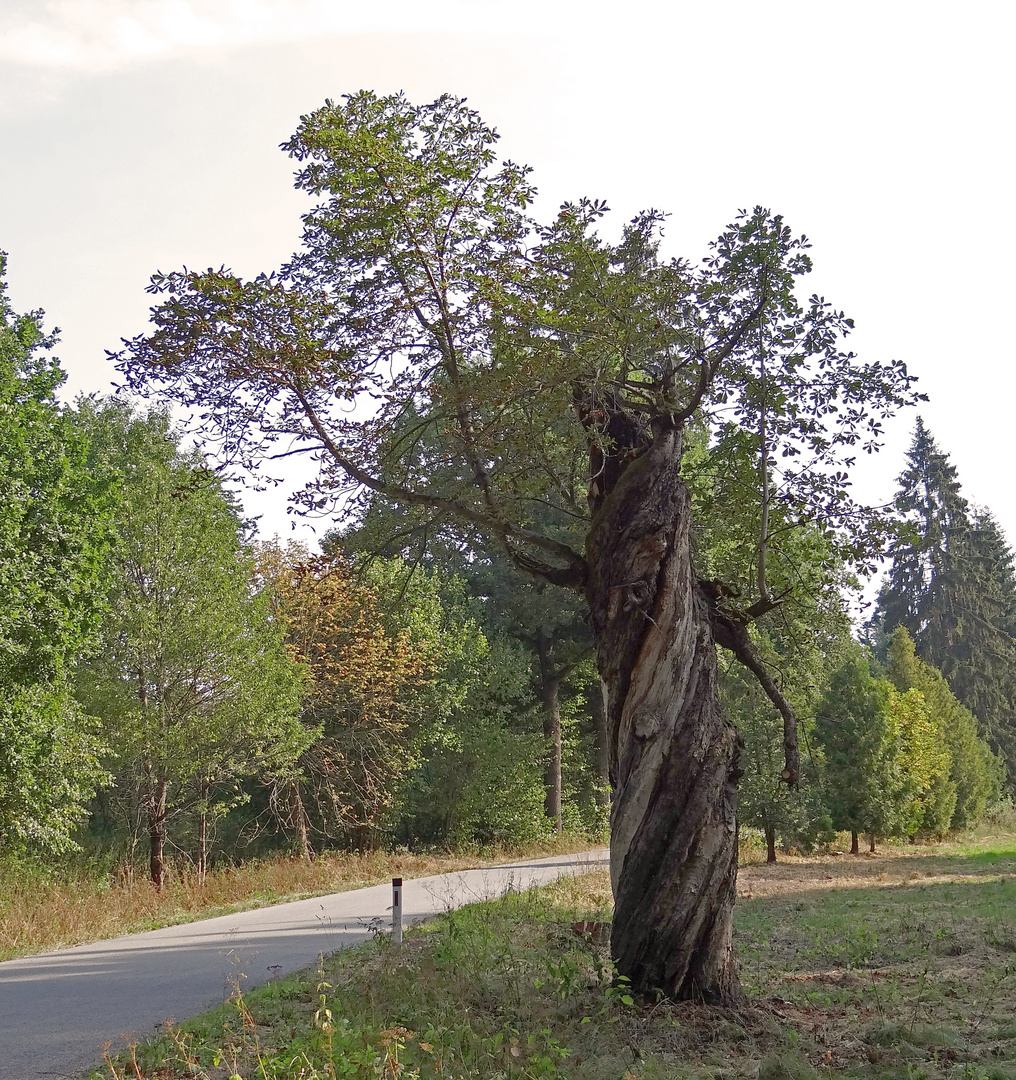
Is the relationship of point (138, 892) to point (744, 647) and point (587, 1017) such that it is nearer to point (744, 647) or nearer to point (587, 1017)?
point (587, 1017)

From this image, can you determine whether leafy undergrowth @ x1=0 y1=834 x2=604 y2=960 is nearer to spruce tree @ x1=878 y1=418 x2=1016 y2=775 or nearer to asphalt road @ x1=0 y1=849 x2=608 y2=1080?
asphalt road @ x1=0 y1=849 x2=608 y2=1080

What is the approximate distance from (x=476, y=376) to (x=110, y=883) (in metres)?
12.9

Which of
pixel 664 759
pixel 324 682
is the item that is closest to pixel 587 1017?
pixel 664 759

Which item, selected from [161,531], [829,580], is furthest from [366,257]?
[161,531]

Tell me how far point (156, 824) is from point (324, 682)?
22.0ft

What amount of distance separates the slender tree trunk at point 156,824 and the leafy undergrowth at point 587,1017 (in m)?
9.40

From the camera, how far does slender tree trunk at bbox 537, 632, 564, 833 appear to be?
1245 inches

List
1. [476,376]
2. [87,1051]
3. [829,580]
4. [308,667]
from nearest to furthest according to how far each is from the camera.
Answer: [87,1051], [476,376], [829,580], [308,667]

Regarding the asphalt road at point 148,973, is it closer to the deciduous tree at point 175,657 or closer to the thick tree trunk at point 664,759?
the thick tree trunk at point 664,759

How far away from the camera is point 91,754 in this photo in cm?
1672

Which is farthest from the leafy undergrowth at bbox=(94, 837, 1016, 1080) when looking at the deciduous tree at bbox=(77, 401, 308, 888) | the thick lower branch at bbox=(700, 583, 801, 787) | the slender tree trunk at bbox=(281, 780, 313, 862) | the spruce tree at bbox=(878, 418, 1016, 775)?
the spruce tree at bbox=(878, 418, 1016, 775)

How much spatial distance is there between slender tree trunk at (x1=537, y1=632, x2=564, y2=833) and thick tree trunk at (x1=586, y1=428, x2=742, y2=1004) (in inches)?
925

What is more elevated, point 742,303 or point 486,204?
point 486,204

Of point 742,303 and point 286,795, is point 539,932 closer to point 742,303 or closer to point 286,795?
point 742,303
